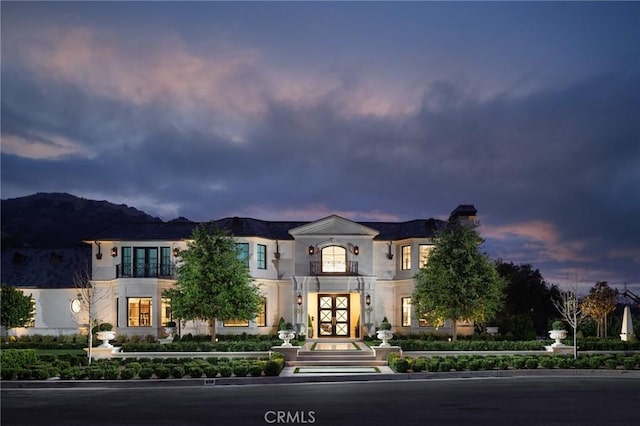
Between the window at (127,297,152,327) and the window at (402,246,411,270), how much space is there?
592 inches

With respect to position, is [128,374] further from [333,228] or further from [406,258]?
[406,258]

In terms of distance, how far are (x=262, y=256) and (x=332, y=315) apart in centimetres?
545

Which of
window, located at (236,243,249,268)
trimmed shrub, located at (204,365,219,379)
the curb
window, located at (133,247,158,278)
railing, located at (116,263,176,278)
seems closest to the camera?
the curb

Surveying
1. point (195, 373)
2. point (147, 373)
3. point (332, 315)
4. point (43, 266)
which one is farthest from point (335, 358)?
point (43, 266)

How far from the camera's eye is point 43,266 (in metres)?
45.0

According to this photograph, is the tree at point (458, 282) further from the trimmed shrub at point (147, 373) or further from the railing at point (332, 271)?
the trimmed shrub at point (147, 373)

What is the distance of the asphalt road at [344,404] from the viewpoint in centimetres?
1427

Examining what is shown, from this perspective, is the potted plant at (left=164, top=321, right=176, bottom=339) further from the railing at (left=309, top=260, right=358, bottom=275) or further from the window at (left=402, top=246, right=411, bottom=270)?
the window at (left=402, top=246, right=411, bottom=270)

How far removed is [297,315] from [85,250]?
1663 centimetres

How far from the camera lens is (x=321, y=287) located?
40219 millimetres

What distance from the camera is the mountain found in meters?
111

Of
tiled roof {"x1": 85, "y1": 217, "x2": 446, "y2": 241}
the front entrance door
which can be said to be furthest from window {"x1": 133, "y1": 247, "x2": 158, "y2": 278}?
the front entrance door

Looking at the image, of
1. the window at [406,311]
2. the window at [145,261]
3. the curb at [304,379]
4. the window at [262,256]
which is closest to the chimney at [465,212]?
the window at [406,311]

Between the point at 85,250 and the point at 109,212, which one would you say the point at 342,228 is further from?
the point at 109,212
